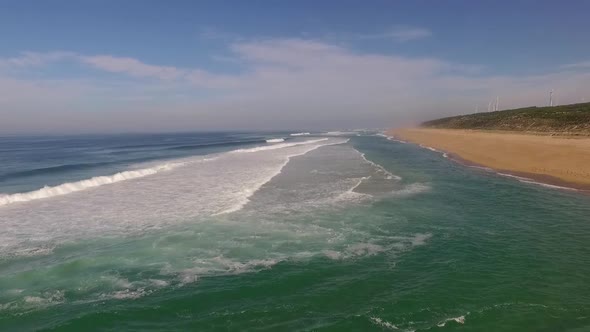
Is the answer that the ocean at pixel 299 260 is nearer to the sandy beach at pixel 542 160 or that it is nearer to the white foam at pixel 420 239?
the white foam at pixel 420 239

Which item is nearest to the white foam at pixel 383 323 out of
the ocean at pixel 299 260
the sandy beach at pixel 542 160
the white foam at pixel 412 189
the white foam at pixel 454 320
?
the ocean at pixel 299 260

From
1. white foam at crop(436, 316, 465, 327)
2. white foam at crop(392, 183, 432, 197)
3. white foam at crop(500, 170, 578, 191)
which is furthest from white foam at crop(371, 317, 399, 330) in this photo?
white foam at crop(500, 170, 578, 191)

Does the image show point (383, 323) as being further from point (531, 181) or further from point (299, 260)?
point (531, 181)

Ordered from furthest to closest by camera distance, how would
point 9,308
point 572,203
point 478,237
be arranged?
point 572,203 → point 478,237 → point 9,308

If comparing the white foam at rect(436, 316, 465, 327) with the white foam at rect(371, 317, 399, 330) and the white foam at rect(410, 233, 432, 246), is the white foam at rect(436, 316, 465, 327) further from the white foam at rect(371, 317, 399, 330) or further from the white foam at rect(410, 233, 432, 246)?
the white foam at rect(410, 233, 432, 246)

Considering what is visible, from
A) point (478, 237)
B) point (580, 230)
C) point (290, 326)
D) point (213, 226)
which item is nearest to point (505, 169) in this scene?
point (580, 230)

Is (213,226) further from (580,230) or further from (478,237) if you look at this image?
(580,230)

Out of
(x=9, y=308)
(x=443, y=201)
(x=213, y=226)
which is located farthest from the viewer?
(x=443, y=201)

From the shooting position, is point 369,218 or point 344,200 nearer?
point 369,218
